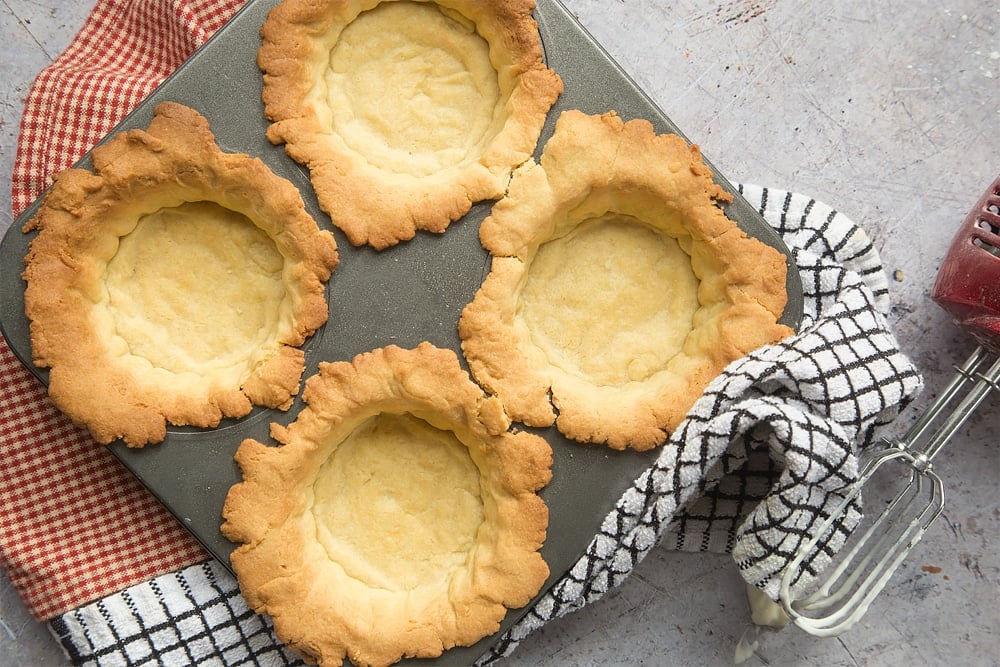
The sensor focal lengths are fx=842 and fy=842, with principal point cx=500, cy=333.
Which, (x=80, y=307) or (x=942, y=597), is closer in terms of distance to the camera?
(x=80, y=307)

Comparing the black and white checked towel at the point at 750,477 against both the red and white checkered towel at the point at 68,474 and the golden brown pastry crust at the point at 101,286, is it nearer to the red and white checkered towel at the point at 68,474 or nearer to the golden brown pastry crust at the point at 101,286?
the red and white checkered towel at the point at 68,474

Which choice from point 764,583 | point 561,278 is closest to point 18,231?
point 561,278

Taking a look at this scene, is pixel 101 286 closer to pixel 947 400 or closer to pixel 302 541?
pixel 302 541

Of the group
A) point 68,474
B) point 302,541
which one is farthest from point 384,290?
point 68,474

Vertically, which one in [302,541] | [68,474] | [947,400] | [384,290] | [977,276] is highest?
[977,276]

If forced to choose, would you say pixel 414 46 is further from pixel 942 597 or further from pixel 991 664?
pixel 991 664

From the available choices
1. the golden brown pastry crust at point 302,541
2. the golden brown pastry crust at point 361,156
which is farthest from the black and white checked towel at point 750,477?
the golden brown pastry crust at point 361,156

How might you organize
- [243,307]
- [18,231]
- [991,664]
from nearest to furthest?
1. [18,231]
2. [243,307]
3. [991,664]
